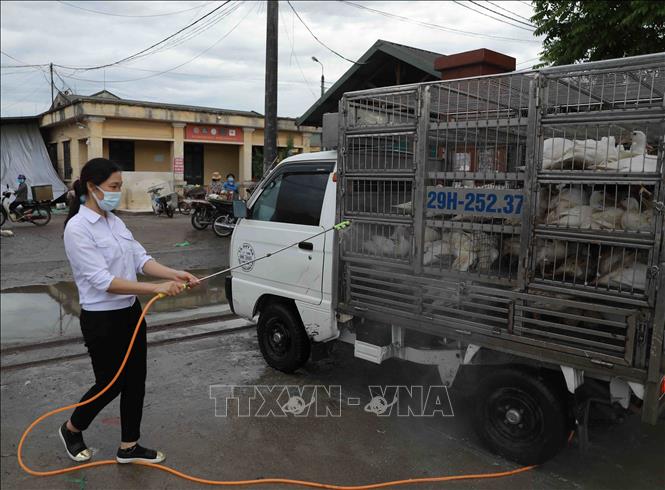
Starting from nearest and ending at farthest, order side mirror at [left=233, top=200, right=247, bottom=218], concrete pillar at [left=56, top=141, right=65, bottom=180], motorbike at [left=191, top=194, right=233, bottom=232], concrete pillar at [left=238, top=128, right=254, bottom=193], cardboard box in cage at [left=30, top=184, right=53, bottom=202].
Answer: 1. side mirror at [left=233, top=200, right=247, bottom=218]
2. motorbike at [left=191, top=194, right=233, bottom=232]
3. cardboard box in cage at [left=30, top=184, right=53, bottom=202]
4. concrete pillar at [left=238, top=128, right=254, bottom=193]
5. concrete pillar at [left=56, top=141, right=65, bottom=180]

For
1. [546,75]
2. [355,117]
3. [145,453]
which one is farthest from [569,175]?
[145,453]

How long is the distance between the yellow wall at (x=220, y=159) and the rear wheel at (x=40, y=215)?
11.2 meters

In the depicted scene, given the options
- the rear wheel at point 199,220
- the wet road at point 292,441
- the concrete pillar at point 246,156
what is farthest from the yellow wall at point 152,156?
the wet road at point 292,441

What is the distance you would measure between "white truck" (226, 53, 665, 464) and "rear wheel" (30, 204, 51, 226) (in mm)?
13450

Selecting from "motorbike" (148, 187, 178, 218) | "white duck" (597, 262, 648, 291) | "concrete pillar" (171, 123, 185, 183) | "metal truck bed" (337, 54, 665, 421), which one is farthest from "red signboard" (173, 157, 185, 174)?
"white duck" (597, 262, 648, 291)

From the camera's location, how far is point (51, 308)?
712 cm

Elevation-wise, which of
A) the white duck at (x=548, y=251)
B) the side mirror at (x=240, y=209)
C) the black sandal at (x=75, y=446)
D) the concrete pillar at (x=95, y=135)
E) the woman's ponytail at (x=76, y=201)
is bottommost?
the black sandal at (x=75, y=446)

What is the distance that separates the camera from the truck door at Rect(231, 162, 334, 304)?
4.43m

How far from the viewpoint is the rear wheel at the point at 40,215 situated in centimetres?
1512

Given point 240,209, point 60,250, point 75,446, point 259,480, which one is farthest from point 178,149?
point 259,480

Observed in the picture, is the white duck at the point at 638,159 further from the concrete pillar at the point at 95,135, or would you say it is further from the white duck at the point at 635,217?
the concrete pillar at the point at 95,135

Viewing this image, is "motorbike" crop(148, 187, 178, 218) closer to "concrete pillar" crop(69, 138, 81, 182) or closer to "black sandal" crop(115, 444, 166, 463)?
"concrete pillar" crop(69, 138, 81, 182)

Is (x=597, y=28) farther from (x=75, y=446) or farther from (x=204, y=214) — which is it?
(x=204, y=214)

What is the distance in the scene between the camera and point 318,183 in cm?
449
